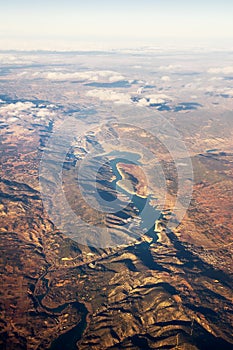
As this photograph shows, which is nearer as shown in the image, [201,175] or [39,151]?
[201,175]

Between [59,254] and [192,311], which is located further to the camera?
[59,254]

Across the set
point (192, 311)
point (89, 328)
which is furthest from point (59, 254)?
point (192, 311)

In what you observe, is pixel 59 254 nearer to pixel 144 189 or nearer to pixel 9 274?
pixel 9 274

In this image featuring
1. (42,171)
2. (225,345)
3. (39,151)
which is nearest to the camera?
(225,345)

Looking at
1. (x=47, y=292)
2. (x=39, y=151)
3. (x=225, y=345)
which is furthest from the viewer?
(x=39, y=151)

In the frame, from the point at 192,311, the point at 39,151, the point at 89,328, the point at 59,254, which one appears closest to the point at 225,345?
the point at 192,311

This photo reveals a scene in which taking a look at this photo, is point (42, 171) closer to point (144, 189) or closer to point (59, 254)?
point (144, 189)

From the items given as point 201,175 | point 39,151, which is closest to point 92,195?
point 201,175

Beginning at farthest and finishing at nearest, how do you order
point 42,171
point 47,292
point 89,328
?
1. point 42,171
2. point 47,292
3. point 89,328

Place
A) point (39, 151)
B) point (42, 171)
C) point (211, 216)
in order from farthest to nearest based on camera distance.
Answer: point (39, 151)
point (42, 171)
point (211, 216)
